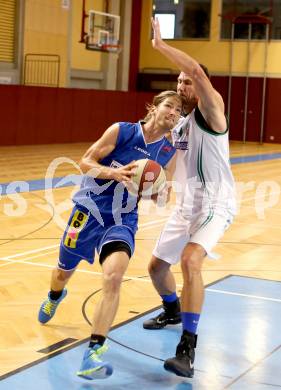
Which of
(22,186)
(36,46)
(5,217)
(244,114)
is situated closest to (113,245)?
(5,217)

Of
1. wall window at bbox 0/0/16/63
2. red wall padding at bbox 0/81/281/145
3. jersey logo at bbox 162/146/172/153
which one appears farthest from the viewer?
wall window at bbox 0/0/16/63

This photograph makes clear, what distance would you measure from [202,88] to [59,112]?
18.7 meters

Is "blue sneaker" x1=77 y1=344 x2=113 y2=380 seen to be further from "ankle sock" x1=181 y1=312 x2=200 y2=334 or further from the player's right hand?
A: the player's right hand

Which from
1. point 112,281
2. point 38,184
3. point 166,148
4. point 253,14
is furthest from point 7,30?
point 112,281

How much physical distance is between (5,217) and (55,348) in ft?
17.6

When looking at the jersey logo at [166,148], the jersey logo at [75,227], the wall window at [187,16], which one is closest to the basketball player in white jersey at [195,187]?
the jersey logo at [166,148]

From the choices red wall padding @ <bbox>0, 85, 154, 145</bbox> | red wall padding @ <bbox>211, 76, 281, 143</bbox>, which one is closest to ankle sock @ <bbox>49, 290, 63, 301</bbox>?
red wall padding @ <bbox>0, 85, 154, 145</bbox>

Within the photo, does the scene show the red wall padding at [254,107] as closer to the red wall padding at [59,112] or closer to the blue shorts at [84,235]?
the red wall padding at [59,112]

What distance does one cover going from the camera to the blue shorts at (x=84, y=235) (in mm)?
4953

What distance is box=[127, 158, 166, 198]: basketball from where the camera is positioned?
491 centimetres

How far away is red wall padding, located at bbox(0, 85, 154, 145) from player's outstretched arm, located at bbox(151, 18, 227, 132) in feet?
53.6

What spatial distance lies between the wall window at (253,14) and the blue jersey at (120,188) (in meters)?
22.7

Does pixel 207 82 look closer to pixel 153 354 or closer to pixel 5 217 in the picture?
pixel 153 354

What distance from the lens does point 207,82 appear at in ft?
15.3
